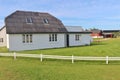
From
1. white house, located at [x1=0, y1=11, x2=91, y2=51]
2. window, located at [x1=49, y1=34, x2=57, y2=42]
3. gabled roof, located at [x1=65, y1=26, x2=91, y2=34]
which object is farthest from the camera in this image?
gabled roof, located at [x1=65, y1=26, x2=91, y2=34]

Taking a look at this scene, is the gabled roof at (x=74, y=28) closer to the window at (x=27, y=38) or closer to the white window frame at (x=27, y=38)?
the white window frame at (x=27, y=38)

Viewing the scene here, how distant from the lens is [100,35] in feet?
338

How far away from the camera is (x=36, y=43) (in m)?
35.0

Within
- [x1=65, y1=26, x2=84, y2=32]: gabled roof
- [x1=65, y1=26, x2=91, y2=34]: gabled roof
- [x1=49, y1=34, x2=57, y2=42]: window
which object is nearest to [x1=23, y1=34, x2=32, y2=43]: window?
[x1=49, y1=34, x2=57, y2=42]: window

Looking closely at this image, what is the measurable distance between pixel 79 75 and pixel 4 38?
27387 millimetres

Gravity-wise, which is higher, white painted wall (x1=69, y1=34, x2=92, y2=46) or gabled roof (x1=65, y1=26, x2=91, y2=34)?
gabled roof (x1=65, y1=26, x2=91, y2=34)

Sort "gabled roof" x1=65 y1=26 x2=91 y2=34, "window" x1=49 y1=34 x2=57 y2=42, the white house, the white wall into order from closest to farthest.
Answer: the white wall → the white house → "window" x1=49 y1=34 x2=57 y2=42 → "gabled roof" x1=65 y1=26 x2=91 y2=34

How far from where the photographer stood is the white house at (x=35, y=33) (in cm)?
3316

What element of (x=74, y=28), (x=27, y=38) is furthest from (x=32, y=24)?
(x=74, y=28)

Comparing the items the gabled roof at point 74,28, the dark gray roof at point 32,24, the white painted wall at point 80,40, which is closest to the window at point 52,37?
the dark gray roof at point 32,24

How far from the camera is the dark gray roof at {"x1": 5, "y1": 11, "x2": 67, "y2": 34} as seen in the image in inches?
1326

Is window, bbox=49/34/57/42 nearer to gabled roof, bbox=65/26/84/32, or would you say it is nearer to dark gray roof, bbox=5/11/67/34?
dark gray roof, bbox=5/11/67/34

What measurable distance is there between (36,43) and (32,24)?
3.34 m

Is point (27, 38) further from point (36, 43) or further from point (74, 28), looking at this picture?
point (74, 28)
